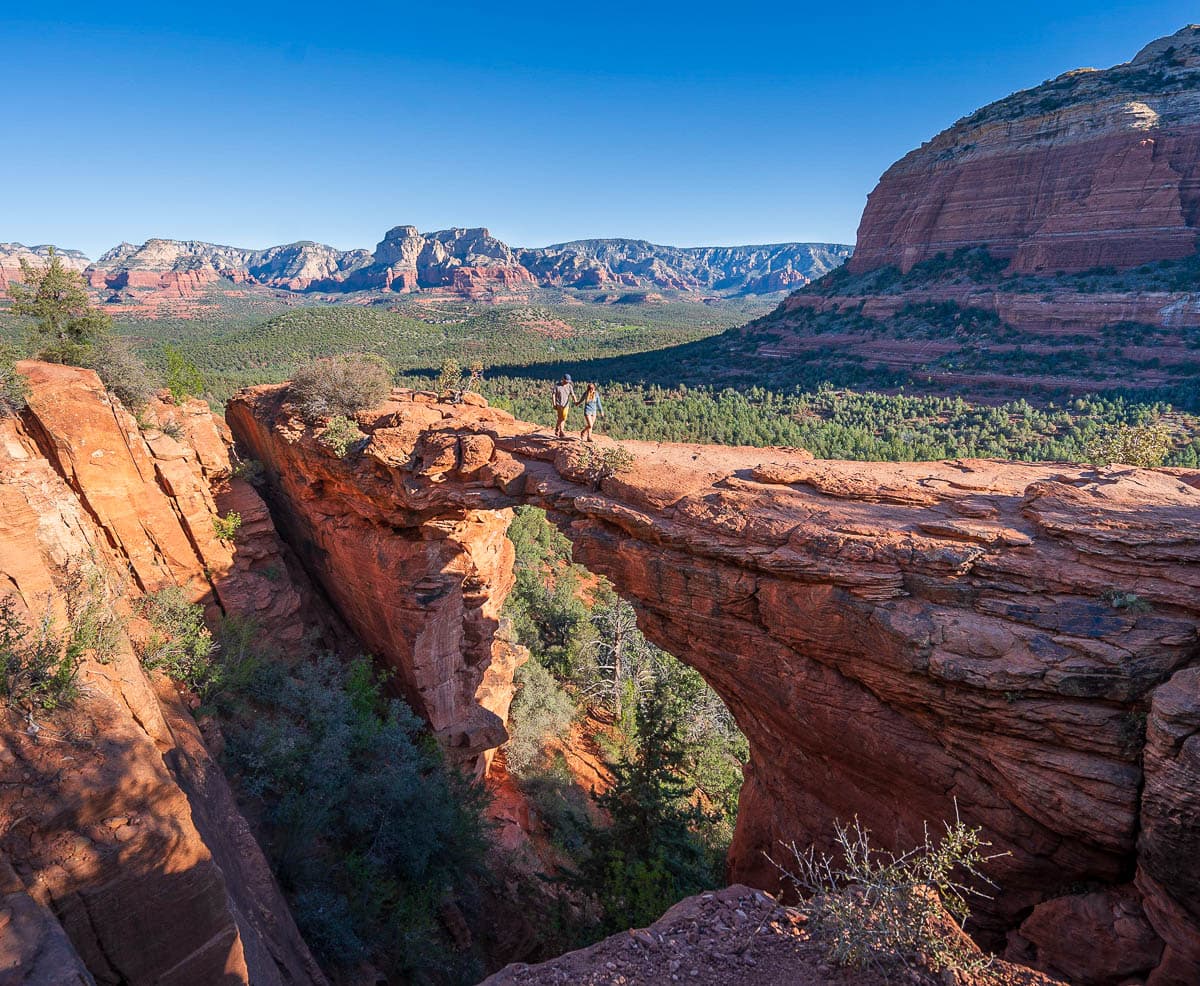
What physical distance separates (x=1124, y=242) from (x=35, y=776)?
283 ft

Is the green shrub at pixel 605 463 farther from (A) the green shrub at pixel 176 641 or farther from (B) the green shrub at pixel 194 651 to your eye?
(A) the green shrub at pixel 176 641

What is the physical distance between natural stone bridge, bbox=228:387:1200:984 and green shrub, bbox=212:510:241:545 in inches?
208

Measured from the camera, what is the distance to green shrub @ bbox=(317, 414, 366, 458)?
14414 millimetres

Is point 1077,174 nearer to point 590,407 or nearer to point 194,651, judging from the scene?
point 590,407

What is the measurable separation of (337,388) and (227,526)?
4.58m

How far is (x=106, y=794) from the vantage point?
537cm

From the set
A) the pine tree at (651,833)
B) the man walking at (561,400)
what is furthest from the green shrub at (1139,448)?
the man walking at (561,400)

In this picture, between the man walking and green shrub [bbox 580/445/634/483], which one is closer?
green shrub [bbox 580/445/634/483]

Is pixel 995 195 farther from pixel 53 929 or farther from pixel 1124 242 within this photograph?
pixel 53 929

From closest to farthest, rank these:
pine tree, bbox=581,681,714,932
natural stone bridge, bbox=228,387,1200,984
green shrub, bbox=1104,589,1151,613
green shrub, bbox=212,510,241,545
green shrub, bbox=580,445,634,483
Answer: natural stone bridge, bbox=228,387,1200,984, green shrub, bbox=1104,589,1151,613, green shrub, bbox=580,445,634,483, pine tree, bbox=581,681,714,932, green shrub, bbox=212,510,241,545

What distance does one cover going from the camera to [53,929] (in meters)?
4.37

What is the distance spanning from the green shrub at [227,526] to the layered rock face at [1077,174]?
81.6 m

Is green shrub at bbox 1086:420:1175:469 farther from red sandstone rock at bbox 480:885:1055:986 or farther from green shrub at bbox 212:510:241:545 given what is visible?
green shrub at bbox 212:510:241:545

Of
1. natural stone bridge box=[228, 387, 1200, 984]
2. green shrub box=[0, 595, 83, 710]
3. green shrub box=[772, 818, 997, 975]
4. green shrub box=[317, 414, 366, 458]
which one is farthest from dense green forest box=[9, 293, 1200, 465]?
green shrub box=[772, 818, 997, 975]
